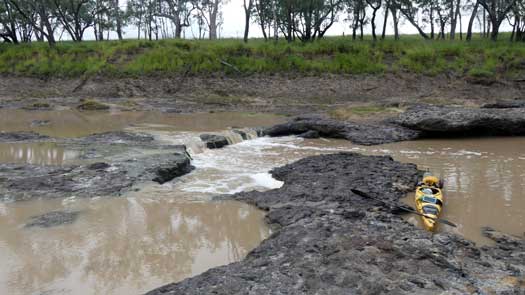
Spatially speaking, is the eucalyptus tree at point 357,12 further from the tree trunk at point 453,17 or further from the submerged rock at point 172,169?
the submerged rock at point 172,169

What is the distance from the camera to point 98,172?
897cm

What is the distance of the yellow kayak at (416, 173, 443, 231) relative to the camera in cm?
646

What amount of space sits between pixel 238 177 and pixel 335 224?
4.00 metres

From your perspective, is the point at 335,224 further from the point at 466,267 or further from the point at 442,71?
the point at 442,71

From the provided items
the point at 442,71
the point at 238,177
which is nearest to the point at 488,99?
the point at 442,71

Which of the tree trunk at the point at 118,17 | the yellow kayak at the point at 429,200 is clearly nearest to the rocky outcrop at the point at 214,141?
the yellow kayak at the point at 429,200

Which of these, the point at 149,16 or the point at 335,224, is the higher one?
the point at 149,16

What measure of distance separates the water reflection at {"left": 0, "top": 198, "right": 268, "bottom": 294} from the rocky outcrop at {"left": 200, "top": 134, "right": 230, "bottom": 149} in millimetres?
5123

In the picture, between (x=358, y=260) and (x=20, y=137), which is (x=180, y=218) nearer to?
(x=358, y=260)

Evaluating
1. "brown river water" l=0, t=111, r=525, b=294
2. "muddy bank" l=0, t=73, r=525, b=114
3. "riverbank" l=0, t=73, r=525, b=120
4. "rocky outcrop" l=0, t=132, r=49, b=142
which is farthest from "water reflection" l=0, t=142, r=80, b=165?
"muddy bank" l=0, t=73, r=525, b=114

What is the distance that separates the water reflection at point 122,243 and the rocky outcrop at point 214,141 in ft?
16.8

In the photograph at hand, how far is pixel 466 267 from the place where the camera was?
480cm

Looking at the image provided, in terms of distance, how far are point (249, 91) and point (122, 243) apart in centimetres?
1875

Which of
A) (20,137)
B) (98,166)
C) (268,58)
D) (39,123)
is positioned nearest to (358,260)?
(98,166)
